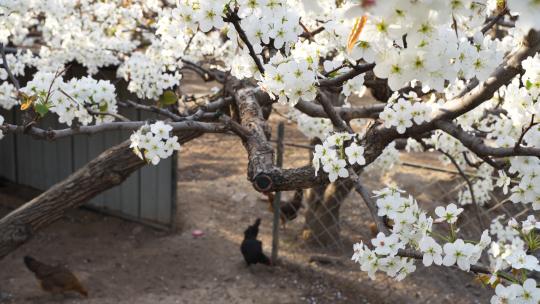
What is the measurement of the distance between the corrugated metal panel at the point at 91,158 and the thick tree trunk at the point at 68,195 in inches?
84.2

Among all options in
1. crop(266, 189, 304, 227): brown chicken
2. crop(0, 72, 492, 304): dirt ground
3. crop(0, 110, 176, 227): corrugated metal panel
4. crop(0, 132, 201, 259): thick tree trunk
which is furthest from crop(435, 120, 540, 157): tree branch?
crop(0, 110, 176, 227): corrugated metal panel

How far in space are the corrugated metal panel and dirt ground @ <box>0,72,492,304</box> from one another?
16cm

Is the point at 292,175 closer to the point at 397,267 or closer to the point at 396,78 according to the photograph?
the point at 397,267

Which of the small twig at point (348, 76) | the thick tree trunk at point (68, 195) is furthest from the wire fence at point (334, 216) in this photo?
the small twig at point (348, 76)

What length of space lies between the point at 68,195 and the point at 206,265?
1.95 m

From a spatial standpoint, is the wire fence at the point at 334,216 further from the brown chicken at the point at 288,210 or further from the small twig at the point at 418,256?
the small twig at the point at 418,256

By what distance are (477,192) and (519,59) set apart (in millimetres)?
3605

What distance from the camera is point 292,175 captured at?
2133mm

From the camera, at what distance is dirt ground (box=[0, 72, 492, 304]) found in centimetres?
493

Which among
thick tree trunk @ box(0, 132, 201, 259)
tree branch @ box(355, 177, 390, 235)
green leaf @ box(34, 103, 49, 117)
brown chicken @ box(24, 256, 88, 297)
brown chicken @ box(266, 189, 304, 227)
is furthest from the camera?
brown chicken @ box(266, 189, 304, 227)

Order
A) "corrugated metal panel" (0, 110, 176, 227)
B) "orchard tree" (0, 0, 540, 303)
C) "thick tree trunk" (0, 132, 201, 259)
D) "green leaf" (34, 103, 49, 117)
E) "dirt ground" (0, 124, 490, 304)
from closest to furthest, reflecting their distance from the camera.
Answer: "orchard tree" (0, 0, 540, 303)
"green leaf" (34, 103, 49, 117)
"thick tree trunk" (0, 132, 201, 259)
"dirt ground" (0, 124, 490, 304)
"corrugated metal panel" (0, 110, 176, 227)

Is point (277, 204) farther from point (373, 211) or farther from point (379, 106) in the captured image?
point (373, 211)

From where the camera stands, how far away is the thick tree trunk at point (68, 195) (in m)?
3.62

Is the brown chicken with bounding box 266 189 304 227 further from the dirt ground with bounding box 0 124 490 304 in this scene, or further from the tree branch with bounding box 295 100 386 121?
the tree branch with bounding box 295 100 386 121
